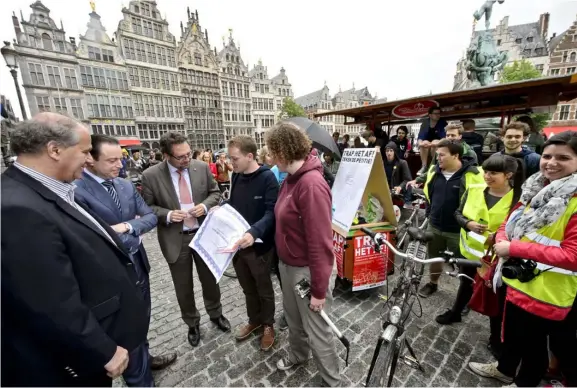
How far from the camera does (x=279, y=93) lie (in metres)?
46.1

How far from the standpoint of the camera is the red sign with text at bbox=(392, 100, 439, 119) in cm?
599

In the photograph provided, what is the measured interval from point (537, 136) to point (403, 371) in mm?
4737

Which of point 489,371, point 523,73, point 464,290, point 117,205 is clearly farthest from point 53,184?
point 523,73

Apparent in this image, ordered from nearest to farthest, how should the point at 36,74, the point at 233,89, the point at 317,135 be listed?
the point at 317,135 < the point at 36,74 < the point at 233,89

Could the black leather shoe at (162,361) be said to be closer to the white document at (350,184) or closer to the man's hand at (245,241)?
the man's hand at (245,241)

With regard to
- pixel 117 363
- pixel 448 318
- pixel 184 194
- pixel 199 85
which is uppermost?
pixel 199 85

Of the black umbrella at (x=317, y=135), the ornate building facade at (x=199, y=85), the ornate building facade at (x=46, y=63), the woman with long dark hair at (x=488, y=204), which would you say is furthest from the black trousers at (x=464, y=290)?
the ornate building facade at (x=199, y=85)

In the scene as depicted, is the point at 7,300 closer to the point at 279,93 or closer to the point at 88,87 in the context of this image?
the point at 88,87

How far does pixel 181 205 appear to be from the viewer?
267cm

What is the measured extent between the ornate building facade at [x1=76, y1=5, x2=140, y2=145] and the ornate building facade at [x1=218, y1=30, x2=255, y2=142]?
14097mm

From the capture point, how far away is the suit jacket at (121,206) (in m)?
1.92

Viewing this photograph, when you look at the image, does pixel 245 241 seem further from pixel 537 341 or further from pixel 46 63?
pixel 46 63

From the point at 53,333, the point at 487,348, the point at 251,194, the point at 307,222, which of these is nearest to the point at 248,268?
the point at 251,194

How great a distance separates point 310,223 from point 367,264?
199 cm
